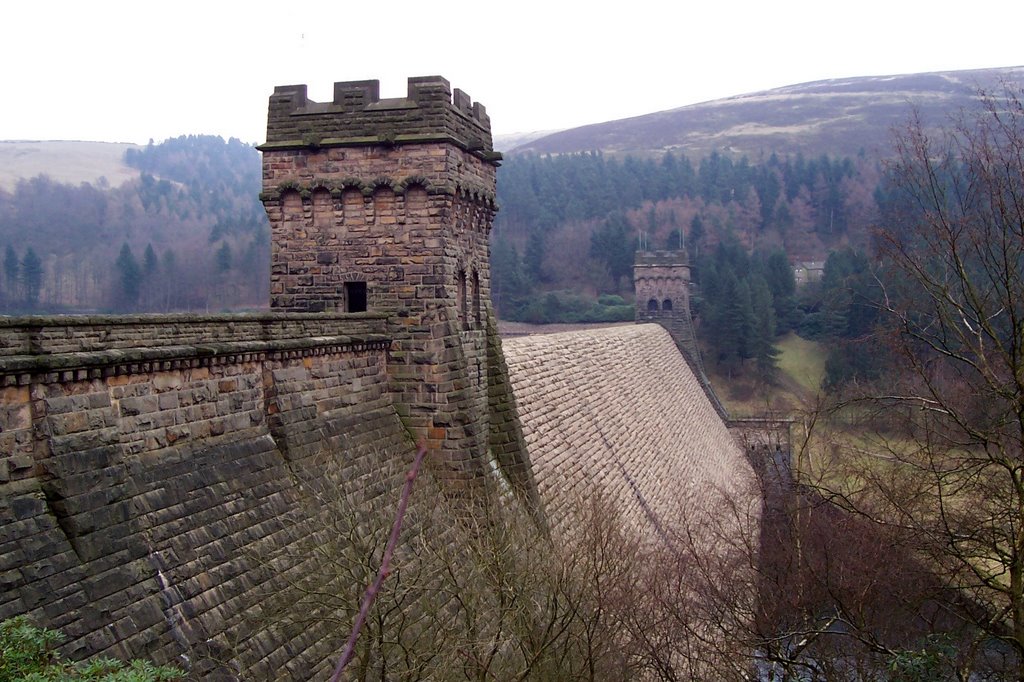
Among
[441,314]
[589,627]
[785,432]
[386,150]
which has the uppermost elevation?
[386,150]

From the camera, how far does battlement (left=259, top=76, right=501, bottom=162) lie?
14047 millimetres

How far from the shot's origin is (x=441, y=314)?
14164 mm

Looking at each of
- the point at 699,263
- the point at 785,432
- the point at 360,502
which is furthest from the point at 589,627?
the point at 699,263

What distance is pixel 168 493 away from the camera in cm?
859

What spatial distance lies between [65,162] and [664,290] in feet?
483

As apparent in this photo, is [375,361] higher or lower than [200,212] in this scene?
lower

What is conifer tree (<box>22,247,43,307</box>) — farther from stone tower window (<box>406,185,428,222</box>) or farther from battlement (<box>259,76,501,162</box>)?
stone tower window (<box>406,185,428,222</box>)

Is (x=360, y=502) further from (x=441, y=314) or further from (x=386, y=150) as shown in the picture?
(x=386, y=150)

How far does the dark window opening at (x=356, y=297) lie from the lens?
14487mm

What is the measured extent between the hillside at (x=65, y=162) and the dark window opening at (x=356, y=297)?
131 m

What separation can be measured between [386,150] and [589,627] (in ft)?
27.2

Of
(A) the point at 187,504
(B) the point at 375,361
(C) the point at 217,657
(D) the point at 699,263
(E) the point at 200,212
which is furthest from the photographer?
(E) the point at 200,212

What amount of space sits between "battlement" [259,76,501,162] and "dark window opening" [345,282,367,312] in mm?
2420

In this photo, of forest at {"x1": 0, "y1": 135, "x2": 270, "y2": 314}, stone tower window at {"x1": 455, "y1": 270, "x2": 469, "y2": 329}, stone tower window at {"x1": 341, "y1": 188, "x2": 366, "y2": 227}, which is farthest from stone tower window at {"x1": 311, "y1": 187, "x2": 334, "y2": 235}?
forest at {"x1": 0, "y1": 135, "x2": 270, "y2": 314}
